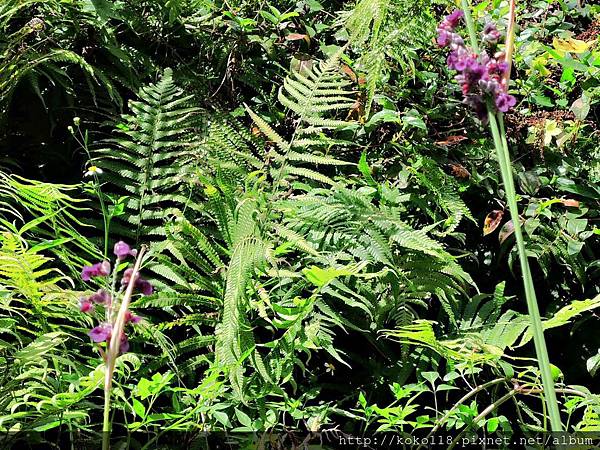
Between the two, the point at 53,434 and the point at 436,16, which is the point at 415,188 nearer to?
the point at 436,16

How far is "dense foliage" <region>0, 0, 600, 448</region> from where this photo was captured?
49.3 inches

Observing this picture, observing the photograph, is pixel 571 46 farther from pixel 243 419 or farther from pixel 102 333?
pixel 102 333

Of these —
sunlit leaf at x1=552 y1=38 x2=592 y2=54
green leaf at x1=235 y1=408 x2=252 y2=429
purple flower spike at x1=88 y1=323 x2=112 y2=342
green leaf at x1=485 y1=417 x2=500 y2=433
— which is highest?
sunlit leaf at x1=552 y1=38 x2=592 y2=54

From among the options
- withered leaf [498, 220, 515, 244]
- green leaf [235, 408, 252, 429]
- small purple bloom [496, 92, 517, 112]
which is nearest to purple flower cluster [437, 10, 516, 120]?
small purple bloom [496, 92, 517, 112]

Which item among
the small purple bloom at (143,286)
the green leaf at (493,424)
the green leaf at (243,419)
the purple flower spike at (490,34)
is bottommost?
the green leaf at (493,424)

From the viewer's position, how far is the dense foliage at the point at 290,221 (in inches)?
49.3

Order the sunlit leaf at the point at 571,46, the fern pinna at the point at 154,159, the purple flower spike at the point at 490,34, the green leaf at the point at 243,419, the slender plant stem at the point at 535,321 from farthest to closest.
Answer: the sunlit leaf at the point at 571,46, the fern pinna at the point at 154,159, the green leaf at the point at 243,419, the purple flower spike at the point at 490,34, the slender plant stem at the point at 535,321

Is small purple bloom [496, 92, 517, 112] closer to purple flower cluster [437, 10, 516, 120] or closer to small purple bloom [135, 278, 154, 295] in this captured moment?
purple flower cluster [437, 10, 516, 120]

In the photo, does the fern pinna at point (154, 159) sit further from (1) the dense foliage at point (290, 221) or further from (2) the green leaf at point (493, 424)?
(2) the green leaf at point (493, 424)

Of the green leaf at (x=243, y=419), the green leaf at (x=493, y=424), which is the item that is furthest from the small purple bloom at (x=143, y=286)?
the green leaf at (x=493, y=424)

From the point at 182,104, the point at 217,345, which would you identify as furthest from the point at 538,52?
the point at 217,345

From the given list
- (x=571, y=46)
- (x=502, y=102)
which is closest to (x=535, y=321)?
(x=502, y=102)

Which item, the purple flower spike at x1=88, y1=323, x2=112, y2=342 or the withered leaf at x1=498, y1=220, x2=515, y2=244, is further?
the withered leaf at x1=498, y1=220, x2=515, y2=244

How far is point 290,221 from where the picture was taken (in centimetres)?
152
